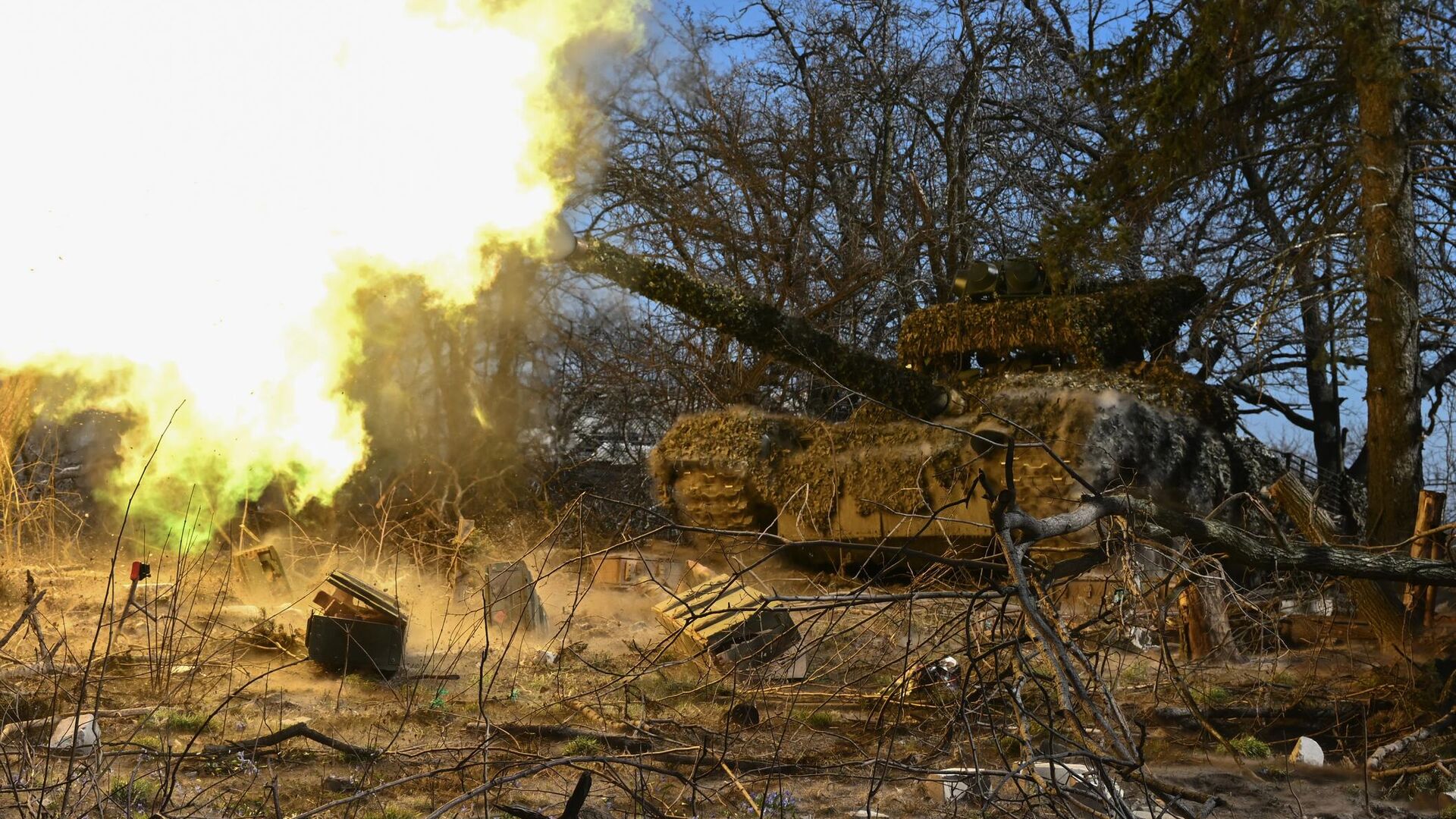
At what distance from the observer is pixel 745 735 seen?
630 centimetres

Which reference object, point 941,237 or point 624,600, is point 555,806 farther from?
point 941,237

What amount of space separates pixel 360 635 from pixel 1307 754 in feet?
18.0

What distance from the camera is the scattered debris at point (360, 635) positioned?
25.1 ft

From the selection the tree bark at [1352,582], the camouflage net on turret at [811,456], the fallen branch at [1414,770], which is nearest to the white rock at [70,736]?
the fallen branch at [1414,770]

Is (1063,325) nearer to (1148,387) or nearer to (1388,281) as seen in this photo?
(1148,387)

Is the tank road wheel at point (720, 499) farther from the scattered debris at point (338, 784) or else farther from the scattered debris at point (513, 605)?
the scattered debris at point (338, 784)

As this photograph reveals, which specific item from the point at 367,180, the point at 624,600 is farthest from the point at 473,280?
the point at 624,600

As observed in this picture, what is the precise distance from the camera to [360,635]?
25.0 ft

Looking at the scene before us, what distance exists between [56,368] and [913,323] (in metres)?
7.73

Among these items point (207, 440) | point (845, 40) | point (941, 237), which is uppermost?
point (845, 40)

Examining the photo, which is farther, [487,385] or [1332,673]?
[487,385]

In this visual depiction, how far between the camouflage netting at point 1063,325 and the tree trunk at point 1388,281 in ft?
5.79

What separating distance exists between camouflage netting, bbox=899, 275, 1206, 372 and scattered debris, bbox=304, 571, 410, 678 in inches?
253

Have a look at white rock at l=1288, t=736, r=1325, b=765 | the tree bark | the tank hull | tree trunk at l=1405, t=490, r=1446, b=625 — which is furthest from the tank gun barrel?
white rock at l=1288, t=736, r=1325, b=765
